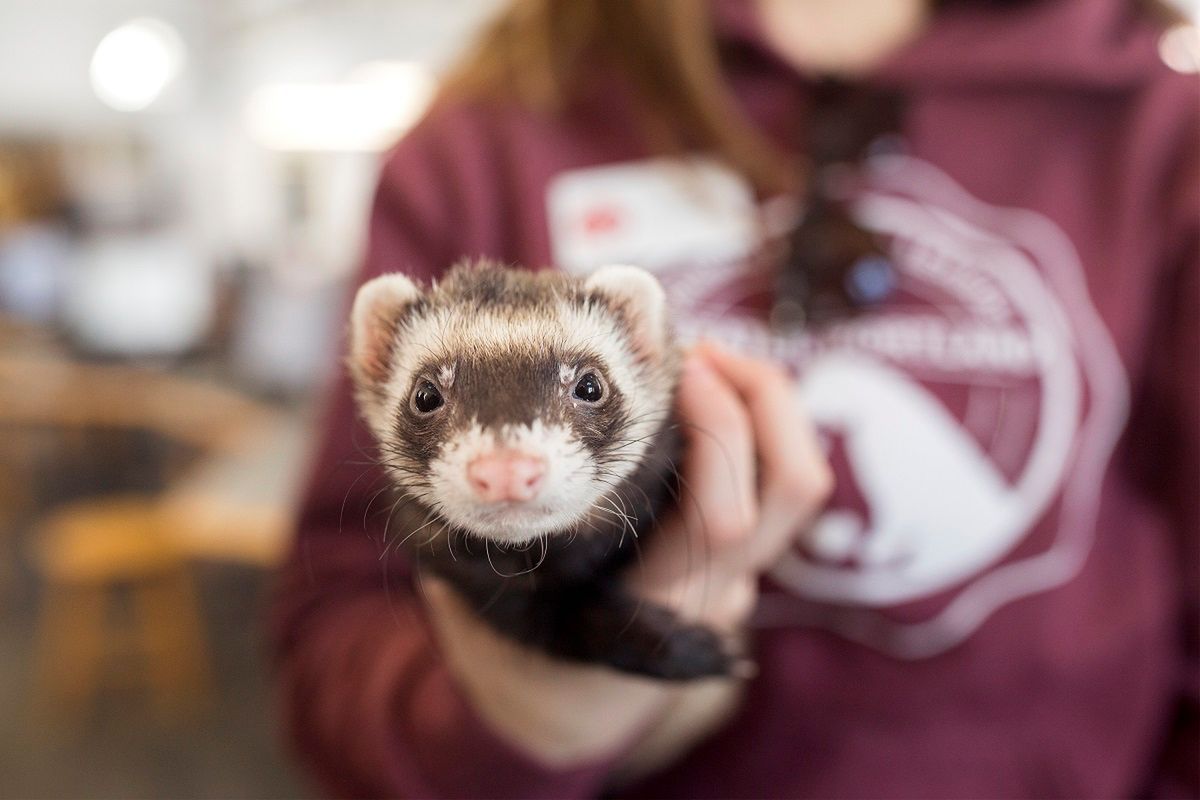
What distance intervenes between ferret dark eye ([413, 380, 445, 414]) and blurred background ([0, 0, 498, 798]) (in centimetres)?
17

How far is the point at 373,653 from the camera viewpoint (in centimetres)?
A: 57

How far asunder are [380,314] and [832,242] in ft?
1.22

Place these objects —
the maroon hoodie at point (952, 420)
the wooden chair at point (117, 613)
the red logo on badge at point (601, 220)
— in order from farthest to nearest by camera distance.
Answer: the wooden chair at point (117, 613) < the maroon hoodie at point (952, 420) < the red logo on badge at point (601, 220)

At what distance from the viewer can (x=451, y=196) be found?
0.70 metres

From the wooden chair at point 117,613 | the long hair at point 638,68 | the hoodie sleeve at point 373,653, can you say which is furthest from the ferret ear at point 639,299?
the wooden chair at point 117,613

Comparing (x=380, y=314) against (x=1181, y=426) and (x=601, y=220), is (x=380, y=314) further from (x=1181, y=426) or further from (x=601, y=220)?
(x=1181, y=426)

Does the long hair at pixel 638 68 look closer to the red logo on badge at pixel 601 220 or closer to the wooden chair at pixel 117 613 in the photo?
the red logo on badge at pixel 601 220

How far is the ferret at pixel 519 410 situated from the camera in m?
0.25

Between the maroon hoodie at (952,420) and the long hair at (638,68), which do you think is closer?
the maroon hoodie at (952,420)

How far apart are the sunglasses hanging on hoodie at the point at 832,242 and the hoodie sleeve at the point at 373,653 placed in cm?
24

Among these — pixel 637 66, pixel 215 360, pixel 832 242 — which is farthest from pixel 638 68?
pixel 215 360

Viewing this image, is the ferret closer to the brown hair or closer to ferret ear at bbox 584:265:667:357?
ferret ear at bbox 584:265:667:357

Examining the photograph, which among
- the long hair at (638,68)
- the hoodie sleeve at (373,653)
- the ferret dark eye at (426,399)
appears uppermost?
the long hair at (638,68)

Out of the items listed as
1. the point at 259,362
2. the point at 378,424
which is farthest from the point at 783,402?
the point at 259,362
